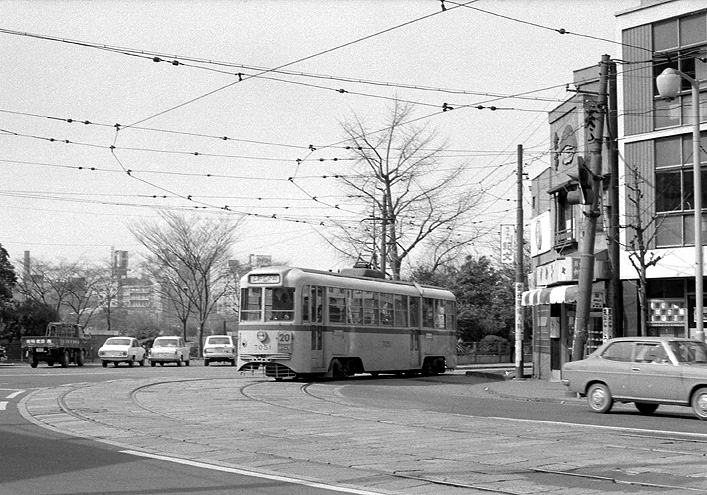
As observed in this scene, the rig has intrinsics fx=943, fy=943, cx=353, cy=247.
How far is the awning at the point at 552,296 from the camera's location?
1183 inches

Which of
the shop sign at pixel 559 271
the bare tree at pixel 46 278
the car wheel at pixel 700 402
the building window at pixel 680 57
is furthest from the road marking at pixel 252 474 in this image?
the bare tree at pixel 46 278

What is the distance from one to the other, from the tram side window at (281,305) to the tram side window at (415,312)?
7319mm

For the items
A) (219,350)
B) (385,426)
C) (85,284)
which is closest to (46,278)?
(85,284)

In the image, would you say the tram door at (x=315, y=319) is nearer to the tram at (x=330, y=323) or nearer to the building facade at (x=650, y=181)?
the tram at (x=330, y=323)

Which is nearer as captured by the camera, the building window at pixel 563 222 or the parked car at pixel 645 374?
the parked car at pixel 645 374

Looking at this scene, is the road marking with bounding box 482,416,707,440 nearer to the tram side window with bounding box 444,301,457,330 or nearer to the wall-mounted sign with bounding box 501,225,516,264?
the tram side window with bounding box 444,301,457,330

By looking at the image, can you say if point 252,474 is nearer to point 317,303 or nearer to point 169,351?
point 317,303

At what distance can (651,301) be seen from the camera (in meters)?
28.6

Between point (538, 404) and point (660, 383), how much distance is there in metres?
4.31

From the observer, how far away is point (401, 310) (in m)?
33.7

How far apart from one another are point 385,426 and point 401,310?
18.0 meters

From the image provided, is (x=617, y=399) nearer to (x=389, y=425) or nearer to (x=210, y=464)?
(x=389, y=425)

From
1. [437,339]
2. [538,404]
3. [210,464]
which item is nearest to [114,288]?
[437,339]

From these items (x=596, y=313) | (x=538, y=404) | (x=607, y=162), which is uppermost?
(x=607, y=162)
